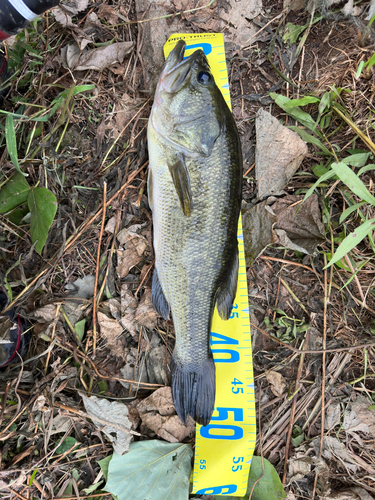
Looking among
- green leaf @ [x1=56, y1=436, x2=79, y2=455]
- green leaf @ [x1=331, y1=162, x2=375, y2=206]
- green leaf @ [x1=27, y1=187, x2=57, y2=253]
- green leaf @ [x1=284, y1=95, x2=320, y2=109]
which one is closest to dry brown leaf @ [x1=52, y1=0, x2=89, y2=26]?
green leaf @ [x1=27, y1=187, x2=57, y2=253]

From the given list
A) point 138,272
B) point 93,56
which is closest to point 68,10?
point 93,56

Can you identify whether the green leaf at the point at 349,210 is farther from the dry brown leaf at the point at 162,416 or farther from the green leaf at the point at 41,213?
the green leaf at the point at 41,213

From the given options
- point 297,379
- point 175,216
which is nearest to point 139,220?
point 175,216

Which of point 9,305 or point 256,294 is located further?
point 256,294

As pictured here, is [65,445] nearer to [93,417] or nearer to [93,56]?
[93,417]

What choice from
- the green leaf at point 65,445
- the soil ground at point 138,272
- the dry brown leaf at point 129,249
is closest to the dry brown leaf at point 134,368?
the soil ground at point 138,272

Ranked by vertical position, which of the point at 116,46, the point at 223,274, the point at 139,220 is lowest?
the point at 223,274

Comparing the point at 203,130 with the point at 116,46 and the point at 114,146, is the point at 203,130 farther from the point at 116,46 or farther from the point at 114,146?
the point at 116,46
